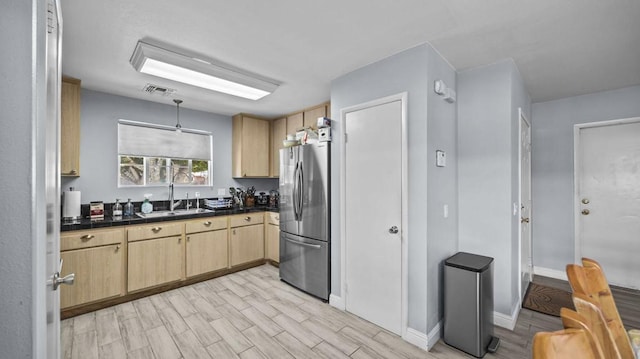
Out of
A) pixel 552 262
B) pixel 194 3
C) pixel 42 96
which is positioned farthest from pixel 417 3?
pixel 552 262

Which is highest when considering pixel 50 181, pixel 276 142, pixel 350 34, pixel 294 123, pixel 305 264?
pixel 350 34

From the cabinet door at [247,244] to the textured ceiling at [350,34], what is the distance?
228cm

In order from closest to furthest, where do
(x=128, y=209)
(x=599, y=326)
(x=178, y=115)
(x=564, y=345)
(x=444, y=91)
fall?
1. (x=564, y=345)
2. (x=599, y=326)
3. (x=444, y=91)
4. (x=128, y=209)
5. (x=178, y=115)

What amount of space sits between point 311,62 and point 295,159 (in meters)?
1.23

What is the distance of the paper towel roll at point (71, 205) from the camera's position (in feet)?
9.82

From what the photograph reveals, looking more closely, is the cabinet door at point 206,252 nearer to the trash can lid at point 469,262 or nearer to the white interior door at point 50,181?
the white interior door at point 50,181

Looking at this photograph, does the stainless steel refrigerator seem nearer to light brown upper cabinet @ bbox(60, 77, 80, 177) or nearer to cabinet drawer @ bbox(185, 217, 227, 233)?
cabinet drawer @ bbox(185, 217, 227, 233)

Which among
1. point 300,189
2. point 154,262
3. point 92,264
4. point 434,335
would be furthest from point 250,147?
point 434,335

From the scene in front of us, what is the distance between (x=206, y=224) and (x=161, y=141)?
1460 mm

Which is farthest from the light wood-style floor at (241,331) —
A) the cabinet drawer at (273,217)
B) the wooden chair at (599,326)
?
the wooden chair at (599,326)

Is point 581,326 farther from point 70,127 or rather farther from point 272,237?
point 70,127

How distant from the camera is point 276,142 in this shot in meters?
4.80

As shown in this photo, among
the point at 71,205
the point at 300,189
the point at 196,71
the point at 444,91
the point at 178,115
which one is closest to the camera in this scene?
the point at 444,91

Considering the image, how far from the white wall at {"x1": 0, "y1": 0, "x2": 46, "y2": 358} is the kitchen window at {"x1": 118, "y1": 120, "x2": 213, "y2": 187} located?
11.7ft
